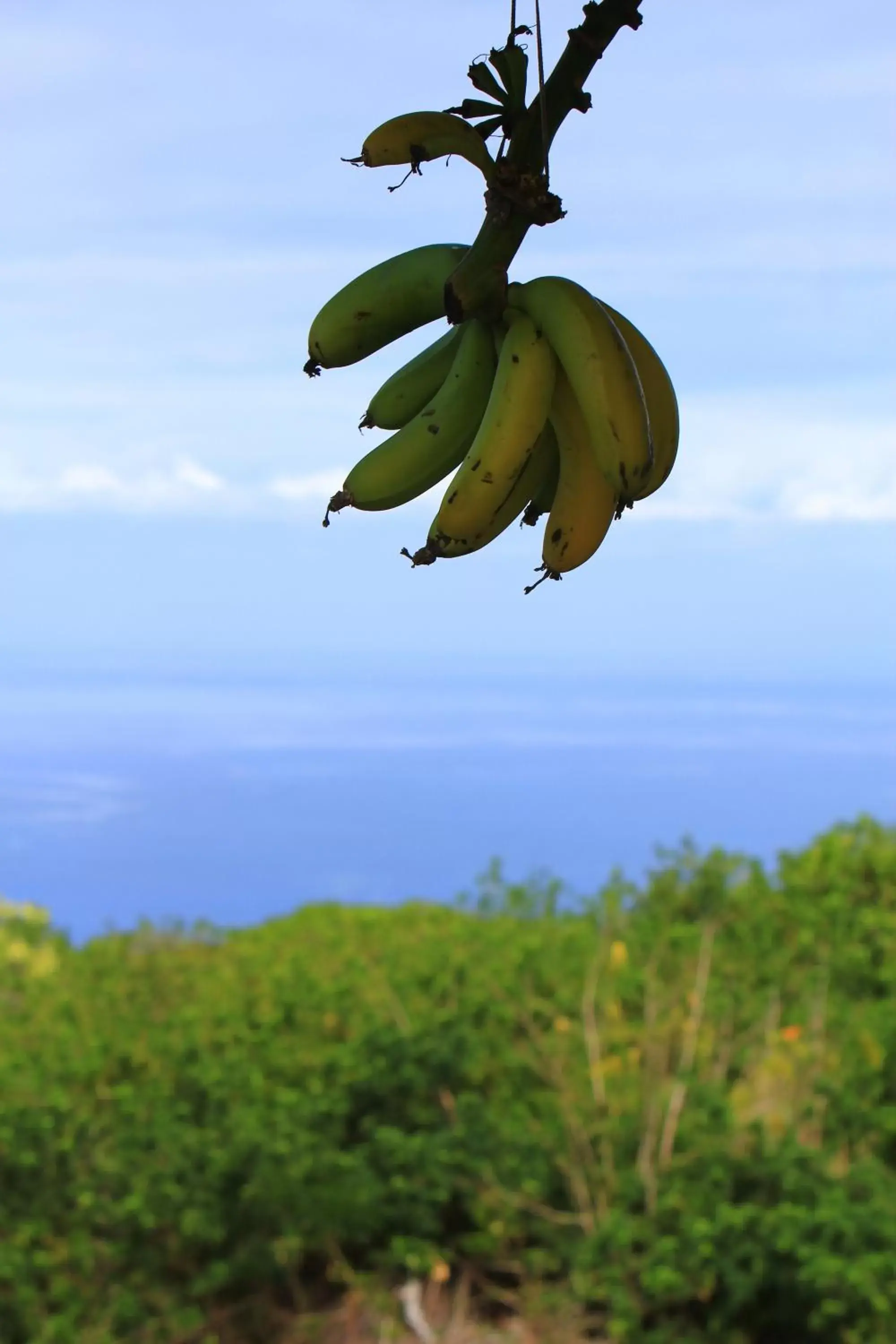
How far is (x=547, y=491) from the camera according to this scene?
5.06 feet

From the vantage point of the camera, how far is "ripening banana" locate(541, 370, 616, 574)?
1.45 meters

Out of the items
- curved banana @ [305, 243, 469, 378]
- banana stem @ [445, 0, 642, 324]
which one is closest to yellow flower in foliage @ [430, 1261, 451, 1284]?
curved banana @ [305, 243, 469, 378]

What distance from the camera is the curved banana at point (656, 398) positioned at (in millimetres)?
1472

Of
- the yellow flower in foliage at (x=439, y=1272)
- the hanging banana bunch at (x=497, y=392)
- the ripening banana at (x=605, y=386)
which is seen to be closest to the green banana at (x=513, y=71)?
the hanging banana bunch at (x=497, y=392)

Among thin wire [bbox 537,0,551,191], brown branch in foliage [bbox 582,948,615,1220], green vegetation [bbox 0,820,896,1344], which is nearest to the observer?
thin wire [bbox 537,0,551,191]

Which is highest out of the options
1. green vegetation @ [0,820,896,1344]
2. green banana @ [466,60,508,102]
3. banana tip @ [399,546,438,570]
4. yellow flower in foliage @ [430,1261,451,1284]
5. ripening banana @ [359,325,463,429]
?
green banana @ [466,60,508,102]

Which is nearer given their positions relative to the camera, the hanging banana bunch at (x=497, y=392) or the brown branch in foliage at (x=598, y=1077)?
the hanging banana bunch at (x=497, y=392)

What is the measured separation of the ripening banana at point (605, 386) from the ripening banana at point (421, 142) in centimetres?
15

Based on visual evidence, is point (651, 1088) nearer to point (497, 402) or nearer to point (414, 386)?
point (414, 386)

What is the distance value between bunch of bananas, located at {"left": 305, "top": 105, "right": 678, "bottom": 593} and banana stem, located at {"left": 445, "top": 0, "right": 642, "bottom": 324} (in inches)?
1.5

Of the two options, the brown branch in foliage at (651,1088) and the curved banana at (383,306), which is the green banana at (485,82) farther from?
the brown branch in foliage at (651,1088)

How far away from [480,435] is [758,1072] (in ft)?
9.02

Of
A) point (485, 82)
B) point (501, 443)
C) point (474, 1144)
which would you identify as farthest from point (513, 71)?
point (474, 1144)

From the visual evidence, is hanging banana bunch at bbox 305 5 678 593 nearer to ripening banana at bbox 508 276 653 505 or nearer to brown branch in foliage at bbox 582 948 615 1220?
ripening banana at bbox 508 276 653 505
